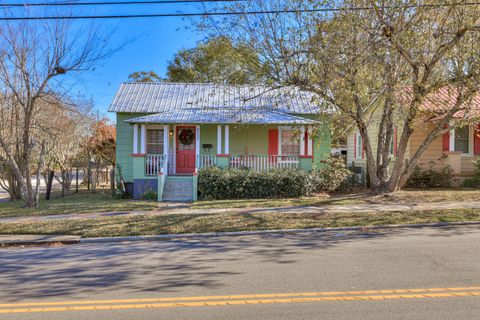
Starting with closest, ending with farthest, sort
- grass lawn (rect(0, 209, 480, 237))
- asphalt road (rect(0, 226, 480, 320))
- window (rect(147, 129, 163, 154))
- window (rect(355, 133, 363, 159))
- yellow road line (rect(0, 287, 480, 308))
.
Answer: asphalt road (rect(0, 226, 480, 320)) < yellow road line (rect(0, 287, 480, 308)) < grass lawn (rect(0, 209, 480, 237)) < window (rect(147, 129, 163, 154)) < window (rect(355, 133, 363, 159))

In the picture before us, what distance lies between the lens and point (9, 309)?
4363 millimetres

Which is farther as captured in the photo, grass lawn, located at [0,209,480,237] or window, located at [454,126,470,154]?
window, located at [454,126,470,154]

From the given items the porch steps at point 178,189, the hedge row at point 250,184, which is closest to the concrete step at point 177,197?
the porch steps at point 178,189

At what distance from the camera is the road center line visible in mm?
4395

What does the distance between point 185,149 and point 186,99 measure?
2.84 metres

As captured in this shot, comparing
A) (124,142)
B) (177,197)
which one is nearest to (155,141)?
(124,142)

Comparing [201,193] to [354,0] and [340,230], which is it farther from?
[354,0]

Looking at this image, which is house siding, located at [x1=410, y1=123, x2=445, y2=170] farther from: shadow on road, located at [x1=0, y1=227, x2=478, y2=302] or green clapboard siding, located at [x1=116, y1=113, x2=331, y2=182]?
shadow on road, located at [x1=0, y1=227, x2=478, y2=302]

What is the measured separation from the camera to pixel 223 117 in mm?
16797

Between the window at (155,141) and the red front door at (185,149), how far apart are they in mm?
843

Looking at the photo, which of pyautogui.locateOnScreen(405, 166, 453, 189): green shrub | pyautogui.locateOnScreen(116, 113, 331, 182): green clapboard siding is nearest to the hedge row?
pyautogui.locateOnScreen(116, 113, 331, 182): green clapboard siding

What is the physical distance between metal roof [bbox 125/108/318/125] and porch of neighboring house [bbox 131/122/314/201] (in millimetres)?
424

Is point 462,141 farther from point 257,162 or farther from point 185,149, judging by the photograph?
point 185,149

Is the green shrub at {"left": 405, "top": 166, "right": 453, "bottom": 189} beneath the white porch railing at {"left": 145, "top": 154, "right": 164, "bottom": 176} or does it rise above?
beneath
